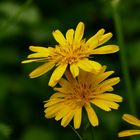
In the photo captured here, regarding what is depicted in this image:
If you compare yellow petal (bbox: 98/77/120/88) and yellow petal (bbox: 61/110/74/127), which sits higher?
yellow petal (bbox: 98/77/120/88)

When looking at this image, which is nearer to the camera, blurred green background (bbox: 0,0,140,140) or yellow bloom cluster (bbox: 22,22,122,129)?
yellow bloom cluster (bbox: 22,22,122,129)

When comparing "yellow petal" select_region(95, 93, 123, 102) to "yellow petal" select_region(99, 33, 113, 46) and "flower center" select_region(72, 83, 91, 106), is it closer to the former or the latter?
"flower center" select_region(72, 83, 91, 106)

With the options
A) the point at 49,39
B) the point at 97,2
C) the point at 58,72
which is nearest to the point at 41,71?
the point at 58,72

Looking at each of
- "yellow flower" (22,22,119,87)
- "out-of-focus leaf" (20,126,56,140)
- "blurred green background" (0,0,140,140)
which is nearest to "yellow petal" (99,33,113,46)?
"yellow flower" (22,22,119,87)

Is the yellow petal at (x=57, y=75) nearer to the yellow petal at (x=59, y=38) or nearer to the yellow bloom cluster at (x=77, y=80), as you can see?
the yellow bloom cluster at (x=77, y=80)

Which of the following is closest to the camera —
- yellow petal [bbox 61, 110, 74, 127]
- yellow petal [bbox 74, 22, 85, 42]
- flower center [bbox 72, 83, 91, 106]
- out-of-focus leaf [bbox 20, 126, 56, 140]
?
yellow petal [bbox 61, 110, 74, 127]
